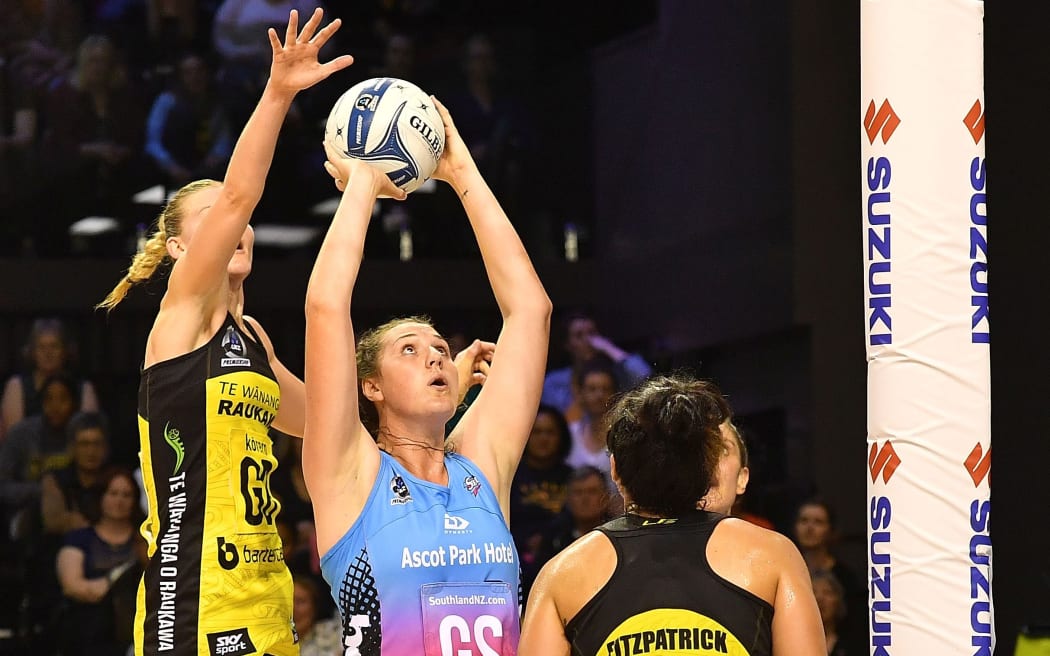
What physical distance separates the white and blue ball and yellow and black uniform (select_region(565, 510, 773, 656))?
1245 mm

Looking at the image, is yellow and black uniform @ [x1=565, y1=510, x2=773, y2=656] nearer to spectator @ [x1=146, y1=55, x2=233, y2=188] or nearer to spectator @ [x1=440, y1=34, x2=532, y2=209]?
spectator @ [x1=146, y1=55, x2=233, y2=188]

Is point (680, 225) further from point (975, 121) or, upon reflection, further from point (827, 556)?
point (975, 121)

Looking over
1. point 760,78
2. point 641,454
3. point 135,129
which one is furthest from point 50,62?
point 641,454

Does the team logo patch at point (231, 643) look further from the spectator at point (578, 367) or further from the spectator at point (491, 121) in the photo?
the spectator at point (491, 121)

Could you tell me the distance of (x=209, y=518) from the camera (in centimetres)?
351

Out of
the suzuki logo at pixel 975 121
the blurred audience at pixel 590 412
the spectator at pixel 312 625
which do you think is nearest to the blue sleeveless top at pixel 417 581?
the suzuki logo at pixel 975 121

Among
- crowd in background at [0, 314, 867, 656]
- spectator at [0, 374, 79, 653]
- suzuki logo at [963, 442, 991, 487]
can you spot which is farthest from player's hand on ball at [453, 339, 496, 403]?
spectator at [0, 374, 79, 653]

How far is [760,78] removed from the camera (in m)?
8.83

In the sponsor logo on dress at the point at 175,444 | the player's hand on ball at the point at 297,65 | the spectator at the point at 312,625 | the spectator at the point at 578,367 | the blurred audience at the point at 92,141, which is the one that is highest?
the blurred audience at the point at 92,141

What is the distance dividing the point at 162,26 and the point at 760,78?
3.78 metres

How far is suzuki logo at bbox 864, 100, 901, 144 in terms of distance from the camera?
3.62 meters

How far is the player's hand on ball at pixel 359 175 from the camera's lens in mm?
3412

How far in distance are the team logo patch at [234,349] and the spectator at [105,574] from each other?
3.20m

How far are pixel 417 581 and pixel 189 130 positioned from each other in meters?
6.09
